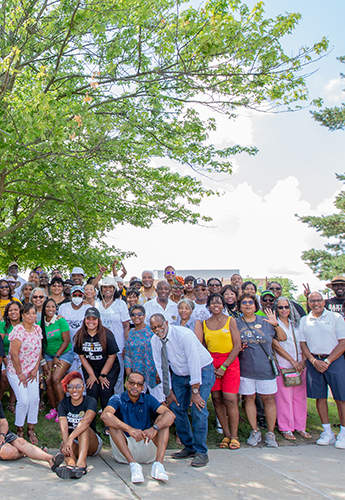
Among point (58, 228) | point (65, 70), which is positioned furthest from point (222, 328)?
point (58, 228)

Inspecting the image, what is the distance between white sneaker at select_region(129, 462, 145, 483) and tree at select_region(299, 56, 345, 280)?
58.7 feet

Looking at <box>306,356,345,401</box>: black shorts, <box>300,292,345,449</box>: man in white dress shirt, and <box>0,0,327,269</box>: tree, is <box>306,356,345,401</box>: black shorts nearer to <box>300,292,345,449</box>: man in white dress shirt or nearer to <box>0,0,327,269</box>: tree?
<box>300,292,345,449</box>: man in white dress shirt

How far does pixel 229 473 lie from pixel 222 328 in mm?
1918

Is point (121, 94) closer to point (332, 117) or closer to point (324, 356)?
point (324, 356)

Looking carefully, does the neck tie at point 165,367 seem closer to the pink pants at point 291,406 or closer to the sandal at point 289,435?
the pink pants at point 291,406

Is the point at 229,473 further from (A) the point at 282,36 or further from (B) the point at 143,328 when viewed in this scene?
(A) the point at 282,36

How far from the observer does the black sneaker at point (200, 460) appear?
5.16 metres

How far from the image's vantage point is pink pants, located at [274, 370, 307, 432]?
6.61m

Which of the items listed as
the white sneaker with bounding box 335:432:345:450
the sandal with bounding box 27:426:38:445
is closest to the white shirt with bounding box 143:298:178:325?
the sandal with bounding box 27:426:38:445

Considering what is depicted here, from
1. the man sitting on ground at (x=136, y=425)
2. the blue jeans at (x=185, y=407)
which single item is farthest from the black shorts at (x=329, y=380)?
the man sitting on ground at (x=136, y=425)

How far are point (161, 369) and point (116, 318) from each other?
5.43ft

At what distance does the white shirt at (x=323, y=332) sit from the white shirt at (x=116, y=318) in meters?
2.94

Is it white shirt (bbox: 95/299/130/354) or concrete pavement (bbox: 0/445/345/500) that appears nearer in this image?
concrete pavement (bbox: 0/445/345/500)

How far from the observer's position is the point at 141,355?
19.9ft
